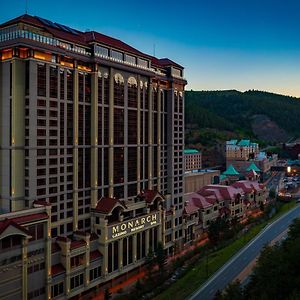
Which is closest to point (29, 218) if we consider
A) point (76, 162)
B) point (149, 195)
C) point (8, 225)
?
point (8, 225)

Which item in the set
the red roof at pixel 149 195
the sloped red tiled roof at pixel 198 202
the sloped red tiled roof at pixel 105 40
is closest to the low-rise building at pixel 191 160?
the sloped red tiled roof at pixel 198 202

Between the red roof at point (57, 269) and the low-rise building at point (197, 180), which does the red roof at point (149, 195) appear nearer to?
Result: the red roof at point (57, 269)

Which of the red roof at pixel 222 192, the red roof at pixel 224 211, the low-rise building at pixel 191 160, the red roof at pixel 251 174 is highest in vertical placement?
the low-rise building at pixel 191 160

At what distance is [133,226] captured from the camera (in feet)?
258

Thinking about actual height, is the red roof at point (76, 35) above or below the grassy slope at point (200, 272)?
→ above

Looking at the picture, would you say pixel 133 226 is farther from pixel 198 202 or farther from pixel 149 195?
pixel 198 202

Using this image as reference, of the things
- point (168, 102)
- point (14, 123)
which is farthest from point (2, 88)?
point (168, 102)

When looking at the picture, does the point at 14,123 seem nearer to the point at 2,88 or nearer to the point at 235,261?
the point at 2,88

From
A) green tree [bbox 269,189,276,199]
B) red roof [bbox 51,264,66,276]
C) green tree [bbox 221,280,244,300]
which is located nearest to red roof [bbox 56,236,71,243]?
red roof [bbox 51,264,66,276]

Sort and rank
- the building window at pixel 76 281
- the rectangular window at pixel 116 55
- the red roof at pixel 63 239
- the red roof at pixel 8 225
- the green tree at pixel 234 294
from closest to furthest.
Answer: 1. the green tree at pixel 234 294
2. the red roof at pixel 8 225
3. the red roof at pixel 63 239
4. the building window at pixel 76 281
5. the rectangular window at pixel 116 55

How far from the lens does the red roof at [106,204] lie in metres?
73.0

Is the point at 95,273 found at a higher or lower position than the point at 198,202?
lower

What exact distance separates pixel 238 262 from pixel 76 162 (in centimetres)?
3750

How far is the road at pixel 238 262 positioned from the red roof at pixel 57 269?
2083 cm
